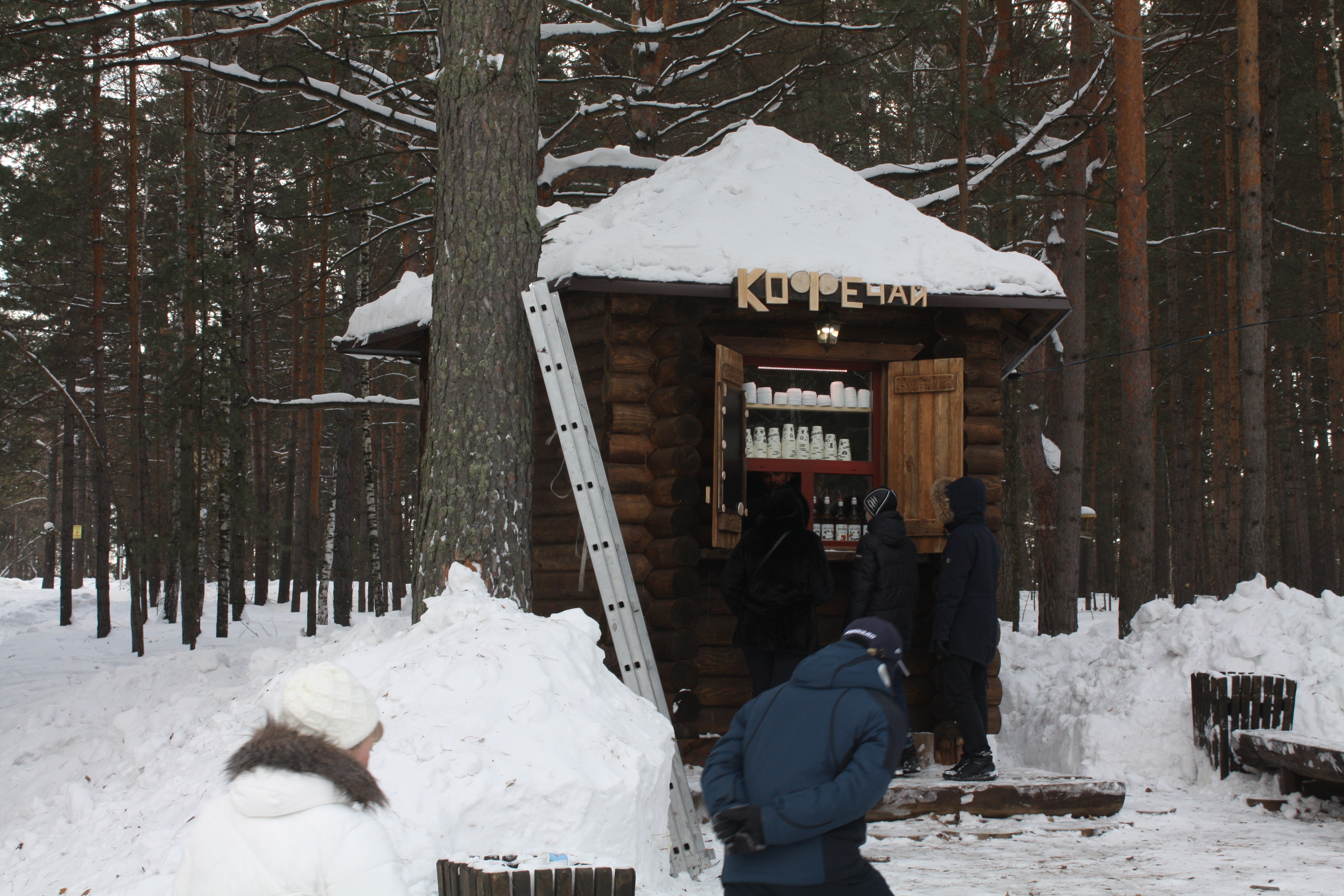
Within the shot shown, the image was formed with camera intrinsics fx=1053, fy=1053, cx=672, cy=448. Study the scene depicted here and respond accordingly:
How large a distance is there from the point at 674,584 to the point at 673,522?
45cm

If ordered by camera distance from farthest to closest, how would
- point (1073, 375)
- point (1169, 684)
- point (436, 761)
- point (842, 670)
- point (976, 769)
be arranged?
point (1073, 375)
point (1169, 684)
point (976, 769)
point (436, 761)
point (842, 670)

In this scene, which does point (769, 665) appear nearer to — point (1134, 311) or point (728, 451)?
point (728, 451)

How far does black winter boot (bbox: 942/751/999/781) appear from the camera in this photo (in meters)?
6.68

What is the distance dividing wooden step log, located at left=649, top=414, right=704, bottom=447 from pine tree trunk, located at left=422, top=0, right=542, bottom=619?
1455 mm

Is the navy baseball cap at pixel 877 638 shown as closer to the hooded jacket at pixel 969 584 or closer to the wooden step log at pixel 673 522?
the hooded jacket at pixel 969 584

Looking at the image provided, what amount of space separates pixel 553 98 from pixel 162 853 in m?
12.2

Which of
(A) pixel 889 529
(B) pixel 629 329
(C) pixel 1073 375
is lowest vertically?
(A) pixel 889 529

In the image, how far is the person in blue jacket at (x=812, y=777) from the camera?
2924mm

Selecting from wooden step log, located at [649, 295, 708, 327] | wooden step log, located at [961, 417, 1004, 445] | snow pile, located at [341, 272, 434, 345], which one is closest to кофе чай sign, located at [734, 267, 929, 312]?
wooden step log, located at [649, 295, 708, 327]

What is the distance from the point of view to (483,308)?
20.9ft

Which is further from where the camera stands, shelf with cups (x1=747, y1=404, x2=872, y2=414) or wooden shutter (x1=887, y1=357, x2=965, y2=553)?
shelf with cups (x1=747, y1=404, x2=872, y2=414)

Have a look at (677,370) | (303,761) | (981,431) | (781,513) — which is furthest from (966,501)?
(303,761)

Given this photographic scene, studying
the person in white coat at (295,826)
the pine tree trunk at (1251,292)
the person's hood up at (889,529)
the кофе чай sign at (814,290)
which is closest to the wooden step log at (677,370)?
the кофе чай sign at (814,290)

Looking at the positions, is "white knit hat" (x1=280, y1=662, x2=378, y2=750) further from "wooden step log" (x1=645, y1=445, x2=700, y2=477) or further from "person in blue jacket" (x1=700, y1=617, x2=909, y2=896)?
"wooden step log" (x1=645, y1=445, x2=700, y2=477)
